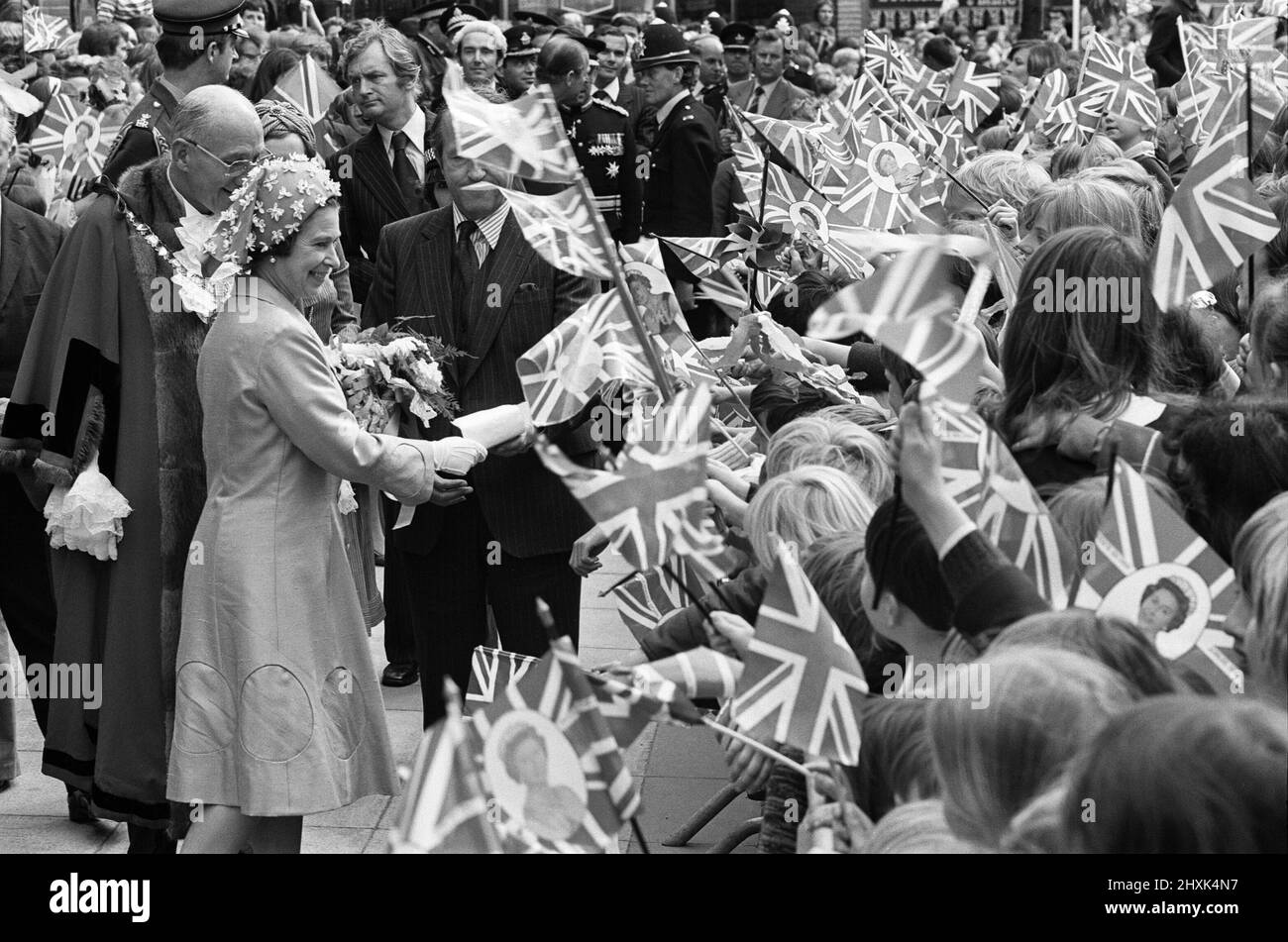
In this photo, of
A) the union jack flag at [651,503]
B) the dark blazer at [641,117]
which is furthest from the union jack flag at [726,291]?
the dark blazer at [641,117]

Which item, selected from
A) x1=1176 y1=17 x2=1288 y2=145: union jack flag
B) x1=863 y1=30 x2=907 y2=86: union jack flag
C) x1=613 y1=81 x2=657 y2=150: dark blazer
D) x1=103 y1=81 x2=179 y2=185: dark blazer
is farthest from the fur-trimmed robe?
x1=613 y1=81 x2=657 y2=150: dark blazer

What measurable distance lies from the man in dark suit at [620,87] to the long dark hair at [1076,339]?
6.58 metres

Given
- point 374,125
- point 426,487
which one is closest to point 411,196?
point 374,125

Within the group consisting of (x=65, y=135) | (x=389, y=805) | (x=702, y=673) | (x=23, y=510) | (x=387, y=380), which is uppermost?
(x=65, y=135)

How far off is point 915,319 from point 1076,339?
1.30 meters

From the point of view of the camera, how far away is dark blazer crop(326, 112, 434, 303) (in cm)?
623

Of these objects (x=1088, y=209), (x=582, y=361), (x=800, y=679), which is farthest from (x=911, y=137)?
(x=800, y=679)

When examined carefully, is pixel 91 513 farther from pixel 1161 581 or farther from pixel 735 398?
pixel 1161 581

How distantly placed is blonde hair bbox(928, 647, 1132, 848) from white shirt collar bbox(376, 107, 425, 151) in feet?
16.3

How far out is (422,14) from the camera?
36.0 ft

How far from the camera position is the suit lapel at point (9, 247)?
469 centimetres

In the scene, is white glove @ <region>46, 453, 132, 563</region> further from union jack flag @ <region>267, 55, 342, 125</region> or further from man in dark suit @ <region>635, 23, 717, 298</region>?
man in dark suit @ <region>635, 23, 717, 298</region>

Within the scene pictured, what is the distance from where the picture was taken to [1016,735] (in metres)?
1.69
